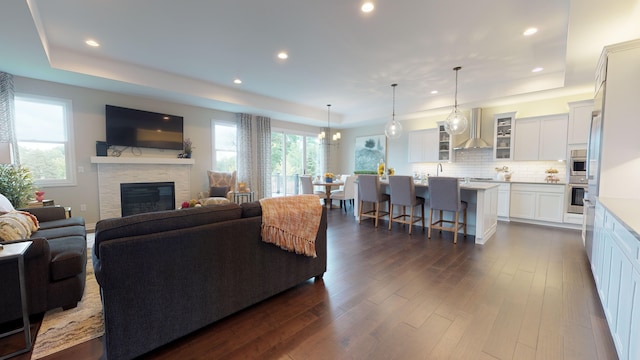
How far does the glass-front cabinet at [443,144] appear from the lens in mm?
6328

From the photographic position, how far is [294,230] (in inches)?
85.0

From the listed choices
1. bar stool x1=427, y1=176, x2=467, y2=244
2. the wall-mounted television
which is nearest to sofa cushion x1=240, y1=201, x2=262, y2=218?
bar stool x1=427, y1=176, x2=467, y2=244

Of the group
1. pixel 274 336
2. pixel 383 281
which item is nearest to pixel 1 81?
pixel 274 336

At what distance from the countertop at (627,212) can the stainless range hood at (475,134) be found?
12.2 ft

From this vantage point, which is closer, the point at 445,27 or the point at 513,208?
the point at 445,27

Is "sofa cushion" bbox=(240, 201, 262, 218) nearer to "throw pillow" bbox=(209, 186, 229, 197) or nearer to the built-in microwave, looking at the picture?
"throw pillow" bbox=(209, 186, 229, 197)

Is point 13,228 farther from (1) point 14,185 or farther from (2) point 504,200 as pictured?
(2) point 504,200

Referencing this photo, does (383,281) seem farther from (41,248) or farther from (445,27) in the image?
(445,27)

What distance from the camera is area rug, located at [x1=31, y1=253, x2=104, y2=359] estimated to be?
1618 millimetres

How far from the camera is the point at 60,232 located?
2590 mm

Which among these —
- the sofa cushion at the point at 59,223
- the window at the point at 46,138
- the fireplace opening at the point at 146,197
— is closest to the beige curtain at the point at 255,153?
the fireplace opening at the point at 146,197

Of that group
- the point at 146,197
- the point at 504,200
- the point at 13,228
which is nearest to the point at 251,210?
the point at 13,228

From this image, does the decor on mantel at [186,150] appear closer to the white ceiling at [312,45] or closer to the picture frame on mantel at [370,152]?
the white ceiling at [312,45]

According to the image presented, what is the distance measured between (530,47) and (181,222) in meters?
4.69
